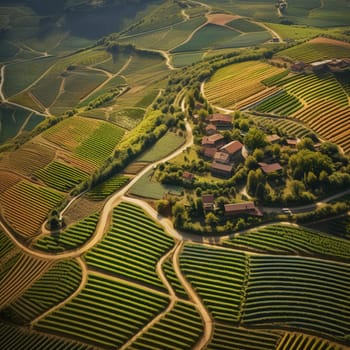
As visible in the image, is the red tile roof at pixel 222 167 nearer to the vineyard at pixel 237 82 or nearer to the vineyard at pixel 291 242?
the vineyard at pixel 291 242

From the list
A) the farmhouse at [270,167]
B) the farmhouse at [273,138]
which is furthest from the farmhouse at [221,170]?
the farmhouse at [273,138]

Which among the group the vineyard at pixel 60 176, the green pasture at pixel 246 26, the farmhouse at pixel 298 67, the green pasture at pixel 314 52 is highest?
the green pasture at pixel 246 26

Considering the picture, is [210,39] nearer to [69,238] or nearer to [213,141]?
[213,141]

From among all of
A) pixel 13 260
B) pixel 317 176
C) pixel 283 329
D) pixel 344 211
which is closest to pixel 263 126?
pixel 317 176

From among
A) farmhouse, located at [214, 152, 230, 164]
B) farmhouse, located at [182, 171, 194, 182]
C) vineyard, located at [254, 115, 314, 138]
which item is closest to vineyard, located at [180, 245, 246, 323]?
farmhouse, located at [182, 171, 194, 182]

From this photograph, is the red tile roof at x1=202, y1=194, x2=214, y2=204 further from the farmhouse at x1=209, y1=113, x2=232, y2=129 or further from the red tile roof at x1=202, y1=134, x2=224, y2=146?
the farmhouse at x1=209, y1=113, x2=232, y2=129

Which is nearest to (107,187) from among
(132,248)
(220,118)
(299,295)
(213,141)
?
(132,248)
